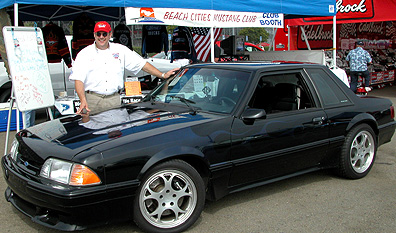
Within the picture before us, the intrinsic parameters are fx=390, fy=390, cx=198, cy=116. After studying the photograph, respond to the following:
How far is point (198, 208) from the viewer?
3.24 metres

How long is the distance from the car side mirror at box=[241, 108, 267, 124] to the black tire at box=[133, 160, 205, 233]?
695 millimetres

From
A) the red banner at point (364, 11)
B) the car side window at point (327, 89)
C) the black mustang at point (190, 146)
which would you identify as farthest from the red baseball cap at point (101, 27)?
the red banner at point (364, 11)

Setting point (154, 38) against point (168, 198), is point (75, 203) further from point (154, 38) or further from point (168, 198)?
point (154, 38)

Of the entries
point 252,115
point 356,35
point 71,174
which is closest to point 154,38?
point 252,115

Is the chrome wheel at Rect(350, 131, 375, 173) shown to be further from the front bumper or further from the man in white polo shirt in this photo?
the front bumper

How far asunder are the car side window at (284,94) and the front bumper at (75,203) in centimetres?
178

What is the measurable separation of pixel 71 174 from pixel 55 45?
688 cm

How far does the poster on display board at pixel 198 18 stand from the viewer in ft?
21.1

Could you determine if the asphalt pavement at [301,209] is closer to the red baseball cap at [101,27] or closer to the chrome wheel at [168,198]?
the chrome wheel at [168,198]

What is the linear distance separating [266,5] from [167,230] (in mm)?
5967

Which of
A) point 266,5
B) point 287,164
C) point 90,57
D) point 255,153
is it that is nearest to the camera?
point 255,153

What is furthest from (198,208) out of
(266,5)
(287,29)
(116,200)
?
(287,29)

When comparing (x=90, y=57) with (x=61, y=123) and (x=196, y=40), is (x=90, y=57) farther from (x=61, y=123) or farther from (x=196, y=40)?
(x=196, y=40)

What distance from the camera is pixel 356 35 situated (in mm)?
14961
